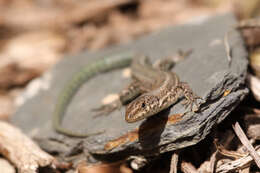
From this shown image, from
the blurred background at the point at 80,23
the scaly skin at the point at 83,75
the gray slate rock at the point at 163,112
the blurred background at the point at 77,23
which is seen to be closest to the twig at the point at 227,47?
the gray slate rock at the point at 163,112

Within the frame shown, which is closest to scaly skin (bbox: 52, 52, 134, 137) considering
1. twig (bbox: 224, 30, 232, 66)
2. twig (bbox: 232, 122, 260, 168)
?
twig (bbox: 224, 30, 232, 66)

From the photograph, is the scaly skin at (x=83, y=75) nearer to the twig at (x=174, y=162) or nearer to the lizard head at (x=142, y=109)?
the lizard head at (x=142, y=109)

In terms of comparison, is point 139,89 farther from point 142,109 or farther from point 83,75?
point 83,75

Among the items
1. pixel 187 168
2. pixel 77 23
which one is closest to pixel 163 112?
pixel 187 168

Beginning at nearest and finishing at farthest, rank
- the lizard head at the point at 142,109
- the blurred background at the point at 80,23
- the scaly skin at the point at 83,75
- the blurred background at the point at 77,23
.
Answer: the lizard head at the point at 142,109, the scaly skin at the point at 83,75, the blurred background at the point at 77,23, the blurred background at the point at 80,23

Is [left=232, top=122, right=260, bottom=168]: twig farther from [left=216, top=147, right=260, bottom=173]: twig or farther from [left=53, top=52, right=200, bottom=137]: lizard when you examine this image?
[left=53, top=52, right=200, bottom=137]: lizard

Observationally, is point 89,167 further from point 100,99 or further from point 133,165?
point 100,99
